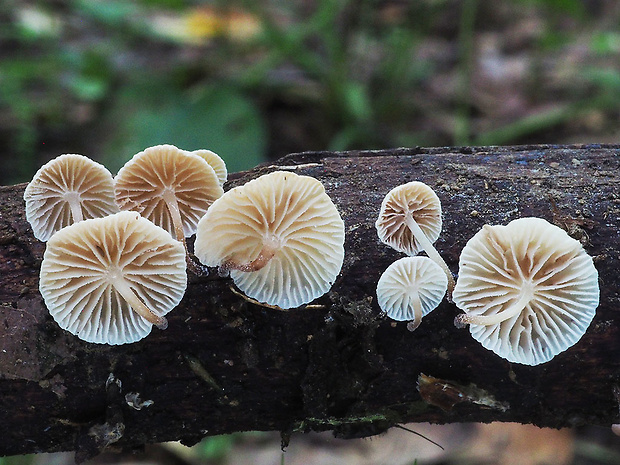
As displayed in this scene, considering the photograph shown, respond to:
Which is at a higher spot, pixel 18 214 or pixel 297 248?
pixel 18 214

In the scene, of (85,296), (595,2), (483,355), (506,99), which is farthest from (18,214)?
(595,2)

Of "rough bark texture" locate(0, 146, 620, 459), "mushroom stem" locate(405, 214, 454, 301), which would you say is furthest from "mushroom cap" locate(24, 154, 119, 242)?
"mushroom stem" locate(405, 214, 454, 301)

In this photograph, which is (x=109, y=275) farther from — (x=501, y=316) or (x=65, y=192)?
(x=501, y=316)

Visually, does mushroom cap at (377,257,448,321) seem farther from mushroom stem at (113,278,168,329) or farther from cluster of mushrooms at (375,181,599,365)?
mushroom stem at (113,278,168,329)

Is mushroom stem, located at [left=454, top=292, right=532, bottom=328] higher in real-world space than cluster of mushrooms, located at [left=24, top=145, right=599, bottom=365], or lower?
lower

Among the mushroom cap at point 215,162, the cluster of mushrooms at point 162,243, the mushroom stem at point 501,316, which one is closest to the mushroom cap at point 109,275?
the cluster of mushrooms at point 162,243

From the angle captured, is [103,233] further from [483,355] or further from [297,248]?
[483,355]

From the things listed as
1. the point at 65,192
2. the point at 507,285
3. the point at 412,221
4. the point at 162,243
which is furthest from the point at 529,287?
the point at 65,192
